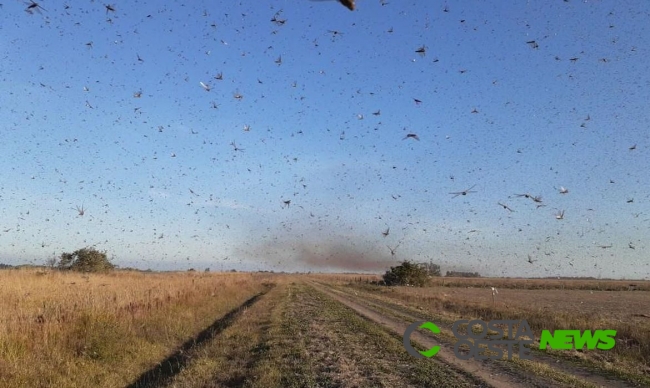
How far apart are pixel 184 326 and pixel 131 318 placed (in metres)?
2.62

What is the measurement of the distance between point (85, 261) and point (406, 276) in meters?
50.9

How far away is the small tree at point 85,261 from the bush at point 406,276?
46.6 metres

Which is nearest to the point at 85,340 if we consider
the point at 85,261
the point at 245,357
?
the point at 245,357

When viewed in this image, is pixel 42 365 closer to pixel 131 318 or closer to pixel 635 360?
pixel 131 318

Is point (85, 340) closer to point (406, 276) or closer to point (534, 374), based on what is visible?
point (534, 374)

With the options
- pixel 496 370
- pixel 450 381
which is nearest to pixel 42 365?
pixel 450 381

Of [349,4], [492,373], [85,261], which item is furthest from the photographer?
[85,261]

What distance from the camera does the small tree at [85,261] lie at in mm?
55809

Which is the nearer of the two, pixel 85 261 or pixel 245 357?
pixel 245 357

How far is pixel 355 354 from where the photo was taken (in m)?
11.7

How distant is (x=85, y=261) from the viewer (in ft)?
185

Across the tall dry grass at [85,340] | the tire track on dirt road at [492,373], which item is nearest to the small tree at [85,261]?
the tall dry grass at [85,340]

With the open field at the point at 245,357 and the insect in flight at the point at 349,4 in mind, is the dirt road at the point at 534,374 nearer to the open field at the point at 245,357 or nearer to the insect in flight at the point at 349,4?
the open field at the point at 245,357

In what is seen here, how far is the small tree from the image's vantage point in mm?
55809
